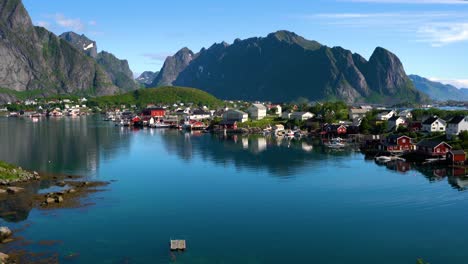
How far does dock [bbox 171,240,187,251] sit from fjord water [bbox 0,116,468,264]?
0.35 meters

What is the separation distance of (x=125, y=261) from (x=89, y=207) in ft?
33.8

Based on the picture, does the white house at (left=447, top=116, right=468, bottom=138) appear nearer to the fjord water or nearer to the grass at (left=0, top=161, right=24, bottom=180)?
the fjord water

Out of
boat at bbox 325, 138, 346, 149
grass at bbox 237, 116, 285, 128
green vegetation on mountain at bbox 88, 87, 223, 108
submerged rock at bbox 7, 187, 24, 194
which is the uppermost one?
green vegetation on mountain at bbox 88, 87, 223, 108

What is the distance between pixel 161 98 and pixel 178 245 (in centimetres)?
15587

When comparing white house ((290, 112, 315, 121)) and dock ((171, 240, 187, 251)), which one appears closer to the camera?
dock ((171, 240, 187, 251))

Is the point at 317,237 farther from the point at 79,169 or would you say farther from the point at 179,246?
the point at 79,169

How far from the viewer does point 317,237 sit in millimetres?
25562

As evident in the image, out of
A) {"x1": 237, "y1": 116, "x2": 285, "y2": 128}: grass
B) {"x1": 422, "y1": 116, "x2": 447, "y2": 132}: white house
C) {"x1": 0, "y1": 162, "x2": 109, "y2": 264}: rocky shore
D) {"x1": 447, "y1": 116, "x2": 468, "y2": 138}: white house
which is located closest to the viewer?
{"x1": 0, "y1": 162, "x2": 109, "y2": 264}: rocky shore

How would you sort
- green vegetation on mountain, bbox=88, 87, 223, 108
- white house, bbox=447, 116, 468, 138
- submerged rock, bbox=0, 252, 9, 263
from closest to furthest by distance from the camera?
submerged rock, bbox=0, 252, 9, 263 → white house, bbox=447, 116, 468, 138 → green vegetation on mountain, bbox=88, 87, 223, 108

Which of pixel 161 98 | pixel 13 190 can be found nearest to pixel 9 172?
pixel 13 190

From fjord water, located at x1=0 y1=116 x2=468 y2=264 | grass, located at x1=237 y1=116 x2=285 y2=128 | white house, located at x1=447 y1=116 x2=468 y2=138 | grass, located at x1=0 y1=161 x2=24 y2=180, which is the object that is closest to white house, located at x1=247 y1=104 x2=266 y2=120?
grass, located at x1=237 y1=116 x2=285 y2=128

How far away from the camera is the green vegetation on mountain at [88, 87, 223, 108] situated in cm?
17262

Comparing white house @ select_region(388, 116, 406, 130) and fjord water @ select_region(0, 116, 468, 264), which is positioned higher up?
white house @ select_region(388, 116, 406, 130)

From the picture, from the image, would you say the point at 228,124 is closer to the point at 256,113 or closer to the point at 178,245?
the point at 256,113
